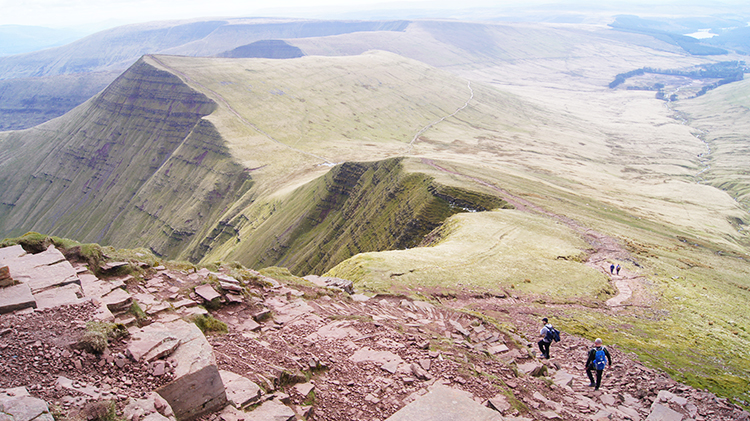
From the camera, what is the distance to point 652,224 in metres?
96.4

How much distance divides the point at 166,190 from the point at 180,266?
192339 millimetres

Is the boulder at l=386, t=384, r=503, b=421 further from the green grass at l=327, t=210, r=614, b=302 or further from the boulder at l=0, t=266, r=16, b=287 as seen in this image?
the green grass at l=327, t=210, r=614, b=302

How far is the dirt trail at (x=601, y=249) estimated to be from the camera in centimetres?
5125

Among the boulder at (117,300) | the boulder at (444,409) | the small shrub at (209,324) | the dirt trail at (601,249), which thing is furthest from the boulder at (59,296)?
the dirt trail at (601,249)

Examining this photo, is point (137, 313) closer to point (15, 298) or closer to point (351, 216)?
point (15, 298)

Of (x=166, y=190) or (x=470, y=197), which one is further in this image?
(x=166, y=190)

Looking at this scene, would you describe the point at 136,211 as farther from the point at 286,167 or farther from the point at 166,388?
the point at 166,388

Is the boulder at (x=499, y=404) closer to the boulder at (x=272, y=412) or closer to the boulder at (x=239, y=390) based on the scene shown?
the boulder at (x=272, y=412)

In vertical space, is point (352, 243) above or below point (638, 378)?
below

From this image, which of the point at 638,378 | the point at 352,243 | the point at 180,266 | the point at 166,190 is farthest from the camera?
the point at 166,190

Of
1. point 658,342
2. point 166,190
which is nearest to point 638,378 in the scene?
point 658,342

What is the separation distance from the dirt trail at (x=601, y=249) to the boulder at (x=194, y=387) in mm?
45353

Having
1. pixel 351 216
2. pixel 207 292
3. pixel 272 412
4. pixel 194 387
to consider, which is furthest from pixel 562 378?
pixel 351 216

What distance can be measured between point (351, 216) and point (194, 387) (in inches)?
3473
